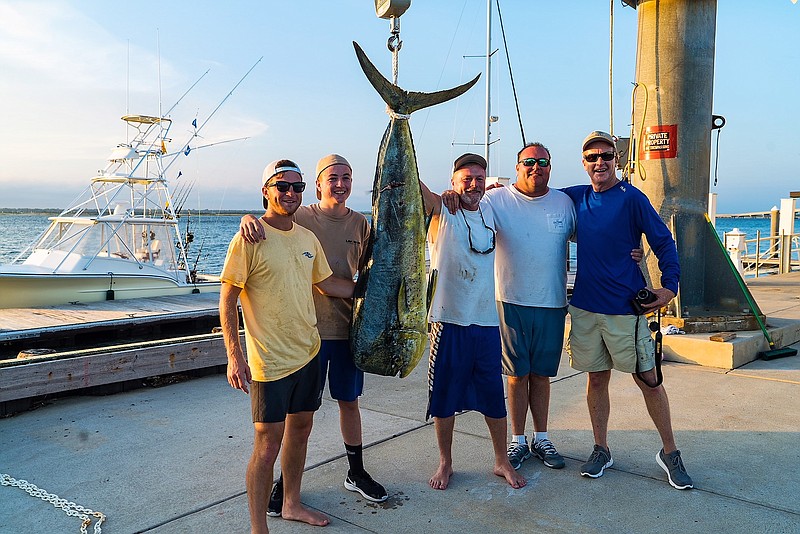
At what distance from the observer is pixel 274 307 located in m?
2.95

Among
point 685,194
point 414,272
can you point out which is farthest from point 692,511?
point 685,194

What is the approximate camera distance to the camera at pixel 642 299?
363 cm

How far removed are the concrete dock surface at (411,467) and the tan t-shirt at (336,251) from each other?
0.92 m

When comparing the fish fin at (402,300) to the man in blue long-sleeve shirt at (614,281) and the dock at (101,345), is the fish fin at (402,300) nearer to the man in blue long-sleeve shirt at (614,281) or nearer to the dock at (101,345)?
the man in blue long-sleeve shirt at (614,281)

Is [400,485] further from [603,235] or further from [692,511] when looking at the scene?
[603,235]

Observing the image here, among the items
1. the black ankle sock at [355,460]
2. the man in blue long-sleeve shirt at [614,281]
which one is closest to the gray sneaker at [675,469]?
the man in blue long-sleeve shirt at [614,281]

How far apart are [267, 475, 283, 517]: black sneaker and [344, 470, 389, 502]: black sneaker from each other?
1.24 ft

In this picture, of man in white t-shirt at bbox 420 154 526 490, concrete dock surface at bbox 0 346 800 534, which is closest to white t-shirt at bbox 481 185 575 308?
man in white t-shirt at bbox 420 154 526 490

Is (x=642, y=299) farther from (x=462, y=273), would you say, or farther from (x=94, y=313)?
(x=94, y=313)

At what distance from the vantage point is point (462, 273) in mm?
3582

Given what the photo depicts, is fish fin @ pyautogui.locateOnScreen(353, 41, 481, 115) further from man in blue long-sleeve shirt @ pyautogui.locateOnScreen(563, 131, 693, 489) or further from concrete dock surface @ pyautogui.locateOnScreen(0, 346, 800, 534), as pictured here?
concrete dock surface @ pyautogui.locateOnScreen(0, 346, 800, 534)

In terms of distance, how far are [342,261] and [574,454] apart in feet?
6.36

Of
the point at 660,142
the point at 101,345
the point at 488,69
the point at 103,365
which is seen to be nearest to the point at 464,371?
the point at 103,365

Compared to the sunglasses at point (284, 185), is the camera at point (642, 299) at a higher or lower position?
lower
